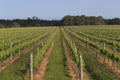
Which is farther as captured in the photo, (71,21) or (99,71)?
(71,21)

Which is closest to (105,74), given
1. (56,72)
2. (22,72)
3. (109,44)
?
(56,72)

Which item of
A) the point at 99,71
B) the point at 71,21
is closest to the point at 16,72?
the point at 99,71

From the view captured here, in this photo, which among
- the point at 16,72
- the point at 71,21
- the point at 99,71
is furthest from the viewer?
the point at 71,21

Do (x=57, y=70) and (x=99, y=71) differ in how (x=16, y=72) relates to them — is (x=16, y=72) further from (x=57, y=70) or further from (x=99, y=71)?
(x=99, y=71)

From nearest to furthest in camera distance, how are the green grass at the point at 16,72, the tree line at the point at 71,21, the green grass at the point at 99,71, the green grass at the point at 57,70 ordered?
the green grass at the point at 99,71 → the green grass at the point at 57,70 → the green grass at the point at 16,72 → the tree line at the point at 71,21

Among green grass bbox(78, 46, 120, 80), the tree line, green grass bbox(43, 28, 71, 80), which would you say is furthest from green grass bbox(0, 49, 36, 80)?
the tree line

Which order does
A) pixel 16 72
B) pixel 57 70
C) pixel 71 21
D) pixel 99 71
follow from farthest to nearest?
1. pixel 71 21
2. pixel 57 70
3. pixel 16 72
4. pixel 99 71

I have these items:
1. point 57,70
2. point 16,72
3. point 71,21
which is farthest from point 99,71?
point 71,21

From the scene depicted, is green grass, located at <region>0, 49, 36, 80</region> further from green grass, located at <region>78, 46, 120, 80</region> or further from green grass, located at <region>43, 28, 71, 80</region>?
green grass, located at <region>78, 46, 120, 80</region>

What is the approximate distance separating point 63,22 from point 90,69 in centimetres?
15355

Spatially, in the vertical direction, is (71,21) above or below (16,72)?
below

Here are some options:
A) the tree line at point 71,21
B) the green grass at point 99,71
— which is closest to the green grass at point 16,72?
the green grass at point 99,71

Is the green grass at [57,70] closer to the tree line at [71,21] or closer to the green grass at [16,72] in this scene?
the green grass at [16,72]

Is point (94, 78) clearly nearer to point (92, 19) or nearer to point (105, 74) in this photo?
point (105, 74)
